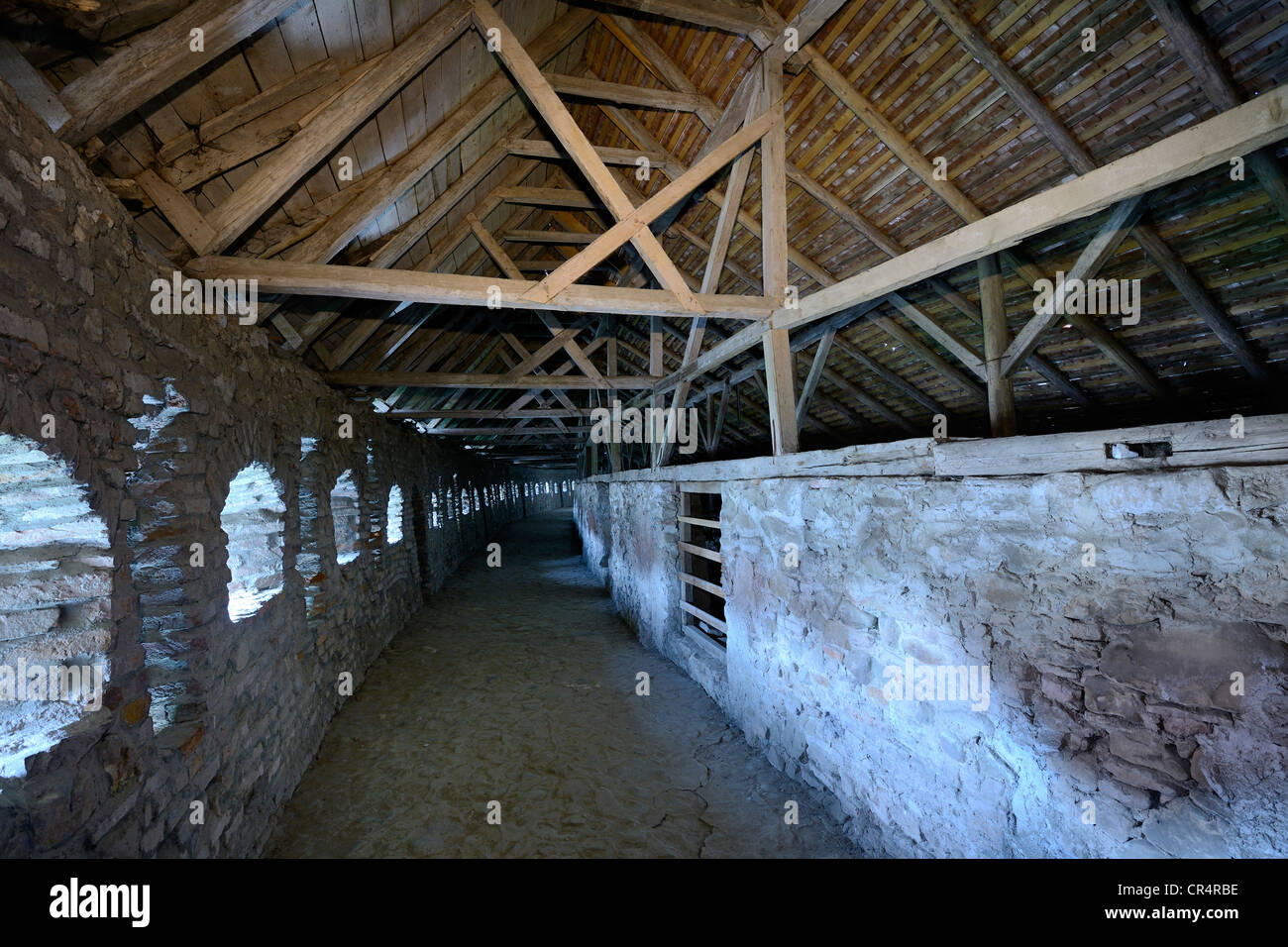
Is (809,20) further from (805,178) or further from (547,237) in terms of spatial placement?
(547,237)

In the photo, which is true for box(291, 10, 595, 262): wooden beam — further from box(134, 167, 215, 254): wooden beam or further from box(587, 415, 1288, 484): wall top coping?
box(587, 415, 1288, 484): wall top coping

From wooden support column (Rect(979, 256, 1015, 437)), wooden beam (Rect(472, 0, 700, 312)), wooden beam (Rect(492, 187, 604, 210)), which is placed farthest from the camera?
wooden beam (Rect(492, 187, 604, 210))

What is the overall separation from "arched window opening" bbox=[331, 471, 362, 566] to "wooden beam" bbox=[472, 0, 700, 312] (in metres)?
4.42

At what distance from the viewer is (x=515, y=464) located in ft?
86.5

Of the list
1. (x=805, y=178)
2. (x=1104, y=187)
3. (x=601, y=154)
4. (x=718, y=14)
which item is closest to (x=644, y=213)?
(x=718, y=14)

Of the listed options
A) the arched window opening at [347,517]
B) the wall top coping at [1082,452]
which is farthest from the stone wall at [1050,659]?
the arched window opening at [347,517]

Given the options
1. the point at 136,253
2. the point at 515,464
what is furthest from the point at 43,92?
the point at 515,464

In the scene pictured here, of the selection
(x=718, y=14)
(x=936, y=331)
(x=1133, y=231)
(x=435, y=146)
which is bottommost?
(x=936, y=331)

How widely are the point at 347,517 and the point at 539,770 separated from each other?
3.85 meters

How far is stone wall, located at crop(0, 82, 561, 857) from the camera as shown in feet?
5.82

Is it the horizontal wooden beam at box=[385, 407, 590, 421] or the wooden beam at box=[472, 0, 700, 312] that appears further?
the horizontal wooden beam at box=[385, 407, 590, 421]

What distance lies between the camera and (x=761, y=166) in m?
4.53

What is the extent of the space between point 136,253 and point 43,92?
619 mm

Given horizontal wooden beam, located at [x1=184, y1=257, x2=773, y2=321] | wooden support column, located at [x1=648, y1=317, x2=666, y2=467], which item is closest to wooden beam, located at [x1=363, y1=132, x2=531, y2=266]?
horizontal wooden beam, located at [x1=184, y1=257, x2=773, y2=321]
